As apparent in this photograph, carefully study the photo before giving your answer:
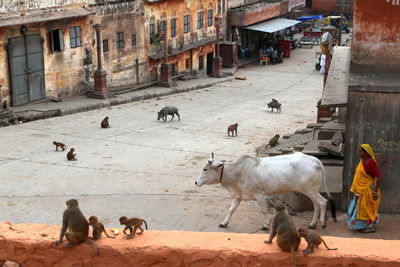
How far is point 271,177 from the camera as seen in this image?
11344mm

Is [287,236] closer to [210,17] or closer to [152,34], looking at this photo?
[152,34]

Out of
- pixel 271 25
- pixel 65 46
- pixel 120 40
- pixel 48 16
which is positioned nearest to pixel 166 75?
pixel 120 40

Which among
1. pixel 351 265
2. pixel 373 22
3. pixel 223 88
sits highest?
pixel 373 22

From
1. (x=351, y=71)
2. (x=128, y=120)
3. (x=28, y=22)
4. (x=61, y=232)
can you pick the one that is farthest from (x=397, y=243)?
(x=28, y=22)

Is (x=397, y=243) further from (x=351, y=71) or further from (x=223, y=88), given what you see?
(x=223, y=88)

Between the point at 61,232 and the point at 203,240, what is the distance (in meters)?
1.87

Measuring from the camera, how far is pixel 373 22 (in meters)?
12.6

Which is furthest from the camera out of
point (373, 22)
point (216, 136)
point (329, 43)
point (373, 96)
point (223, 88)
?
point (223, 88)

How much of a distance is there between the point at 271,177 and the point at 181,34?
26.1 m

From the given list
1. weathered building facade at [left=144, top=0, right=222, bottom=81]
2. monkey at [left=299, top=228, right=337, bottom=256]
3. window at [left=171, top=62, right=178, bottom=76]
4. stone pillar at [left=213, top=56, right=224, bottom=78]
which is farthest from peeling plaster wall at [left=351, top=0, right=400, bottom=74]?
stone pillar at [left=213, top=56, right=224, bottom=78]

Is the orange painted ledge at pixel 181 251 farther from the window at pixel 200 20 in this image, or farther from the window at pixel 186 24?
the window at pixel 200 20

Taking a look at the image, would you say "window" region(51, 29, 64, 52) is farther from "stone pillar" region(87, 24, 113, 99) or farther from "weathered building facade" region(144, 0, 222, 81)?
"weathered building facade" region(144, 0, 222, 81)

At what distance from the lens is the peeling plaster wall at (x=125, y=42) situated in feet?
99.2

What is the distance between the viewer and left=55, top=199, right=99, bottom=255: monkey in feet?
28.0
